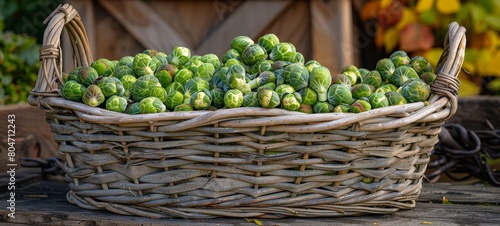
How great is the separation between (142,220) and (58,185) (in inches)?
25.5

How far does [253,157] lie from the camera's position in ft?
4.64

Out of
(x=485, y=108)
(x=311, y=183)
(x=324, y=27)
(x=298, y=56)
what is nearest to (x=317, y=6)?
(x=324, y=27)

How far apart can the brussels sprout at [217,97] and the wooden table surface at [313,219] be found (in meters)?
0.25

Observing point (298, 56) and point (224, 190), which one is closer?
point (224, 190)

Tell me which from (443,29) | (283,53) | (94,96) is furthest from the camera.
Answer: (443,29)

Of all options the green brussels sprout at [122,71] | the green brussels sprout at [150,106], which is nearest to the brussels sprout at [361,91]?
the green brussels sprout at [150,106]

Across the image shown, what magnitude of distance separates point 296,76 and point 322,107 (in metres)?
0.09

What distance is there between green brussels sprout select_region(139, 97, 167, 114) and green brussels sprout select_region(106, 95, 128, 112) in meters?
0.05

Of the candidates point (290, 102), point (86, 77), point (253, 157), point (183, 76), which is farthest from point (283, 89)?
point (86, 77)

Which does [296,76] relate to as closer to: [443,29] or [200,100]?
[200,100]

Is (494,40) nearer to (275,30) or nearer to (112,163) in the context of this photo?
(275,30)

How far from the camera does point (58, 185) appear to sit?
2021 millimetres

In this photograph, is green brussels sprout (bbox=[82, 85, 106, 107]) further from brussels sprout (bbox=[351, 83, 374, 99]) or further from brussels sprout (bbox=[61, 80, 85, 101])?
brussels sprout (bbox=[351, 83, 374, 99])

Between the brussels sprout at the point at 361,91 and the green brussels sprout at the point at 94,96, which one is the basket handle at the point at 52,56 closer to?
the green brussels sprout at the point at 94,96
